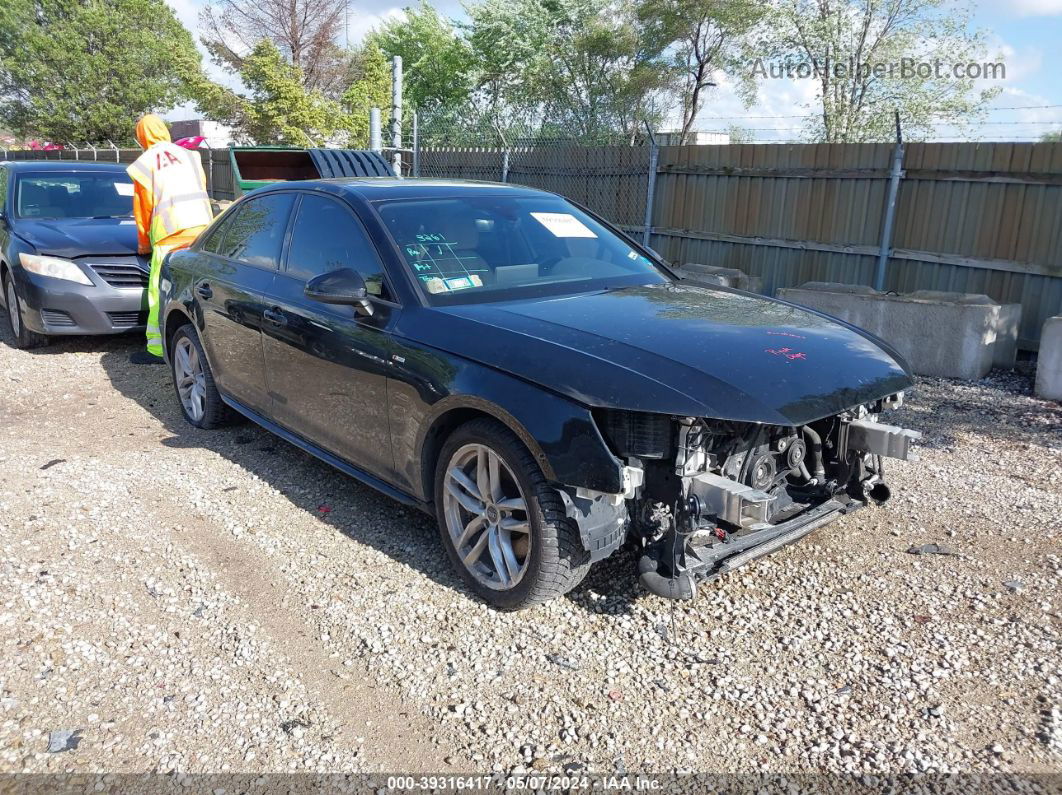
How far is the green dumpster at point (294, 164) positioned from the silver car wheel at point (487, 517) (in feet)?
29.3

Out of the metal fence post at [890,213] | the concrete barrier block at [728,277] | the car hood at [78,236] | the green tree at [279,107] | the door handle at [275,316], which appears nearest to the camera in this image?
the door handle at [275,316]

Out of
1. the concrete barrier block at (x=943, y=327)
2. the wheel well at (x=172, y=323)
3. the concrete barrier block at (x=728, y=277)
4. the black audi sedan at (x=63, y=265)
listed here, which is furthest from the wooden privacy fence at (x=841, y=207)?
the wheel well at (x=172, y=323)

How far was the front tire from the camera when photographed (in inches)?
126

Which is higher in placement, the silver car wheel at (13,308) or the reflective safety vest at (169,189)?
the reflective safety vest at (169,189)

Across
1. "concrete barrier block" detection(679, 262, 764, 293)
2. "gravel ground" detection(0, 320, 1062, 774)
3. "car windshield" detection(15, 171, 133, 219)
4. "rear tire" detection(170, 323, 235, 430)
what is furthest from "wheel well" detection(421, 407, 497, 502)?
"car windshield" detection(15, 171, 133, 219)

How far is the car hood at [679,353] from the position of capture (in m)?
2.96

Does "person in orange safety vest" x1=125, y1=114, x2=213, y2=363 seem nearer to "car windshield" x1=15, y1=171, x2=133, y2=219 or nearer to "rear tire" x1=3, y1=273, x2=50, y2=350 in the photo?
"rear tire" x1=3, y1=273, x2=50, y2=350

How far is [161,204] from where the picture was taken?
288 inches

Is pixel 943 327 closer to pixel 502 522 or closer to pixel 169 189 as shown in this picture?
pixel 502 522

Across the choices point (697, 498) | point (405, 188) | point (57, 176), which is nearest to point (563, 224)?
point (405, 188)

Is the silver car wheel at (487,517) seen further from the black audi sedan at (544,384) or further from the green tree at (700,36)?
the green tree at (700,36)

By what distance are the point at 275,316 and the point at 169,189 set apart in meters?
3.54

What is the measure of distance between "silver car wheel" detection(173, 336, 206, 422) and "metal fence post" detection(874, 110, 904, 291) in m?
7.03

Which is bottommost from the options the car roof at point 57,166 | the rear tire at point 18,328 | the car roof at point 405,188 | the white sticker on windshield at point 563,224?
the rear tire at point 18,328
